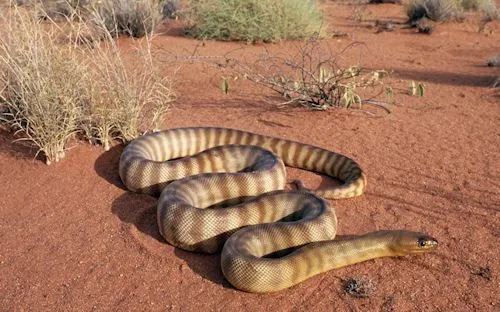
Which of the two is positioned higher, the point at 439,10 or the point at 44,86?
the point at 44,86

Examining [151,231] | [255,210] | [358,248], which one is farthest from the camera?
[151,231]

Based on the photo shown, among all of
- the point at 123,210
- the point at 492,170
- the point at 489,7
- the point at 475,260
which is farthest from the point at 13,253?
the point at 489,7

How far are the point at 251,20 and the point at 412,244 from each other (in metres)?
9.31

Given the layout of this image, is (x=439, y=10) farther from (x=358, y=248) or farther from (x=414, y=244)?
(x=358, y=248)

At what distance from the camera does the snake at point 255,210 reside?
4336 mm

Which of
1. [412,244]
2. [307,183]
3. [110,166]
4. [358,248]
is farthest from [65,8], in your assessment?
[412,244]

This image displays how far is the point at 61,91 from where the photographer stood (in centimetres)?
607

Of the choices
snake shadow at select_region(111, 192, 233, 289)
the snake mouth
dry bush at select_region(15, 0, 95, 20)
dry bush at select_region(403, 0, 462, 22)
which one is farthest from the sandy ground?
dry bush at select_region(403, 0, 462, 22)

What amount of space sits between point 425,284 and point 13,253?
367cm

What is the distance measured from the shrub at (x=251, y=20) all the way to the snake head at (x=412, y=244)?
9.10m

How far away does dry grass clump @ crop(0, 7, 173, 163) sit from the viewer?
19.6ft

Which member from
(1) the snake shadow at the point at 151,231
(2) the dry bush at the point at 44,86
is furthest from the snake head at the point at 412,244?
(2) the dry bush at the point at 44,86

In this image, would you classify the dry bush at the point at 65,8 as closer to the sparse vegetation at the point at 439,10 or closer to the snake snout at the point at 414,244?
the snake snout at the point at 414,244

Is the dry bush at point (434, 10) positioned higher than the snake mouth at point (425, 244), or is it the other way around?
the dry bush at point (434, 10)
